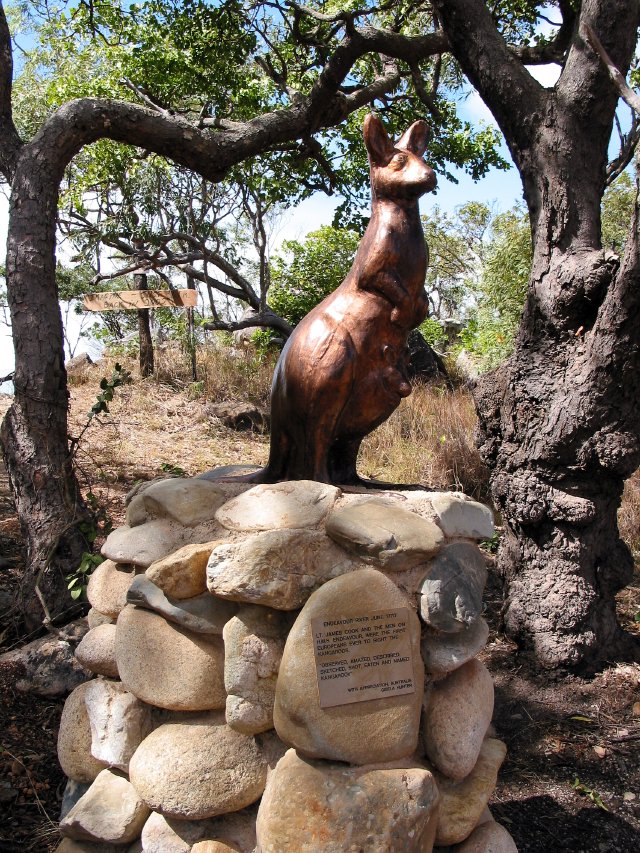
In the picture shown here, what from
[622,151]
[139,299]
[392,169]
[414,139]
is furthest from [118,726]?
[139,299]

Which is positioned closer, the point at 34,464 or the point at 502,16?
the point at 34,464

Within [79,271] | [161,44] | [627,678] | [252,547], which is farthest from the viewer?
[79,271]

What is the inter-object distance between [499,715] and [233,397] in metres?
6.27

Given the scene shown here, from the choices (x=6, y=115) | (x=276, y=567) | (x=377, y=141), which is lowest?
(x=276, y=567)

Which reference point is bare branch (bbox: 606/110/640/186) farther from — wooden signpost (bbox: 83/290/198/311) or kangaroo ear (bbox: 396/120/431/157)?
wooden signpost (bbox: 83/290/198/311)

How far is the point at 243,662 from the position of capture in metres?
Result: 1.97

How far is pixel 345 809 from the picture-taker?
5.76ft

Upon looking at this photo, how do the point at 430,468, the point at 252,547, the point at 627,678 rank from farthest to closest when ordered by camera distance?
1. the point at 430,468
2. the point at 627,678
3. the point at 252,547

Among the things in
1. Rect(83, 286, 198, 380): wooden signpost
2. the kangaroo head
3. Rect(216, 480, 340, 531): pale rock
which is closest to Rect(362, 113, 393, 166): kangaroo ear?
the kangaroo head

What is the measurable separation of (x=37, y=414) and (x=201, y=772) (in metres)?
2.39

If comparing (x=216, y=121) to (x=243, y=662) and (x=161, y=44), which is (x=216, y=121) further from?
(x=243, y=662)

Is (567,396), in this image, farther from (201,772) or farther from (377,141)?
(201,772)

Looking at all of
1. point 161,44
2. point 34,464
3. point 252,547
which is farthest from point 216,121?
point 252,547

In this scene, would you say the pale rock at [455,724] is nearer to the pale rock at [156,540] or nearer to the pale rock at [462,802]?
the pale rock at [462,802]
